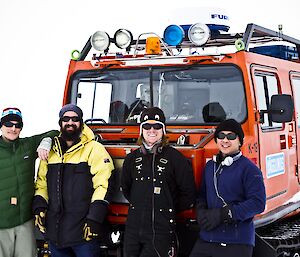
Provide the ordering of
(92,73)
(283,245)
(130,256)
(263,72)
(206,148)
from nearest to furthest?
(130,256)
(206,148)
(283,245)
(263,72)
(92,73)

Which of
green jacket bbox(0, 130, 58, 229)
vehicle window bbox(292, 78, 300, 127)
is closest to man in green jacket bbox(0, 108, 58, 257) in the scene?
green jacket bbox(0, 130, 58, 229)

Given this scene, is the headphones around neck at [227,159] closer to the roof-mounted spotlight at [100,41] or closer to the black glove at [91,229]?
the black glove at [91,229]

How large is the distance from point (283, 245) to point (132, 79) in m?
2.20

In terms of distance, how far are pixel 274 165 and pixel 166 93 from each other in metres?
1.26

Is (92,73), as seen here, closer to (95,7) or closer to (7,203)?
→ (7,203)

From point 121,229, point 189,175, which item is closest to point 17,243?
point 121,229

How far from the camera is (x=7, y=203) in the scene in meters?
4.80

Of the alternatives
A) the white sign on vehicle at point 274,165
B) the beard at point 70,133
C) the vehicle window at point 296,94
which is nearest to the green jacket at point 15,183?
the beard at point 70,133

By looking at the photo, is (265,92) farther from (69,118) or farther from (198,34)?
(69,118)

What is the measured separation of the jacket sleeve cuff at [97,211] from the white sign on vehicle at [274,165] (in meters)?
1.65

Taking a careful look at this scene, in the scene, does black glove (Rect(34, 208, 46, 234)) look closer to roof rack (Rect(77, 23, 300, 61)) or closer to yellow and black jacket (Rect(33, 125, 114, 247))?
yellow and black jacket (Rect(33, 125, 114, 247))

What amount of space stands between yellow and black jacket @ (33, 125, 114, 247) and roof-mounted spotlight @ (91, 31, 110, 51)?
1.44 metres

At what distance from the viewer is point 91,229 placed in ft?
15.1

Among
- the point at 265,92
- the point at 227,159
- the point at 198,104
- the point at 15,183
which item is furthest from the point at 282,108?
the point at 15,183
